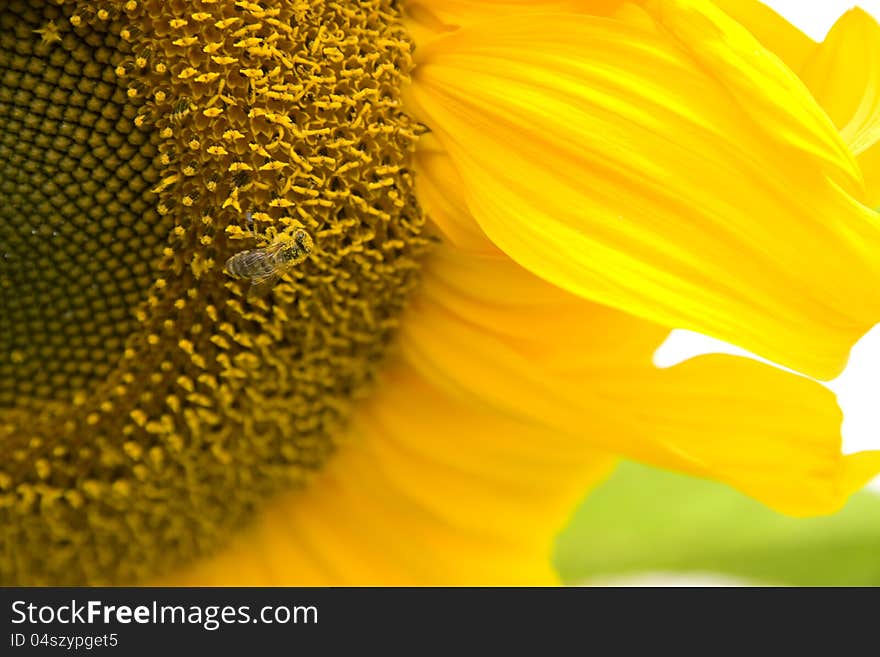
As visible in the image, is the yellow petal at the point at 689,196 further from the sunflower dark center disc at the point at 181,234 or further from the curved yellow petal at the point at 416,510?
the curved yellow petal at the point at 416,510

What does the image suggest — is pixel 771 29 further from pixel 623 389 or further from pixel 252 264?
pixel 252 264

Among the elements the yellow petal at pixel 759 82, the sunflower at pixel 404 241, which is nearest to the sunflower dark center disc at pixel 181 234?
the sunflower at pixel 404 241

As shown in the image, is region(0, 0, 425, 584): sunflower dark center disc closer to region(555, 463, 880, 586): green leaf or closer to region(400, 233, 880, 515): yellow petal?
region(400, 233, 880, 515): yellow petal

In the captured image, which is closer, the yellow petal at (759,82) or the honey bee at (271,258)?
the yellow petal at (759,82)

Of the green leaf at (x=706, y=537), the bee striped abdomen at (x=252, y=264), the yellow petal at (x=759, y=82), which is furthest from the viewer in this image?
the green leaf at (x=706, y=537)

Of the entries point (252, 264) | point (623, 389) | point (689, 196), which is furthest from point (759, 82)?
point (252, 264)

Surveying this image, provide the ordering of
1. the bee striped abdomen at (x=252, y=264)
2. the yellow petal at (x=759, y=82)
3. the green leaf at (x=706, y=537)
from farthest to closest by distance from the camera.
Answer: the green leaf at (x=706, y=537) → the bee striped abdomen at (x=252, y=264) → the yellow petal at (x=759, y=82)

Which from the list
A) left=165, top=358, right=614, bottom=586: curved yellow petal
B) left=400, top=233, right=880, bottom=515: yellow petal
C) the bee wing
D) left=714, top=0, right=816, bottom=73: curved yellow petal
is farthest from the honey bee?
left=714, top=0, right=816, bottom=73: curved yellow petal
